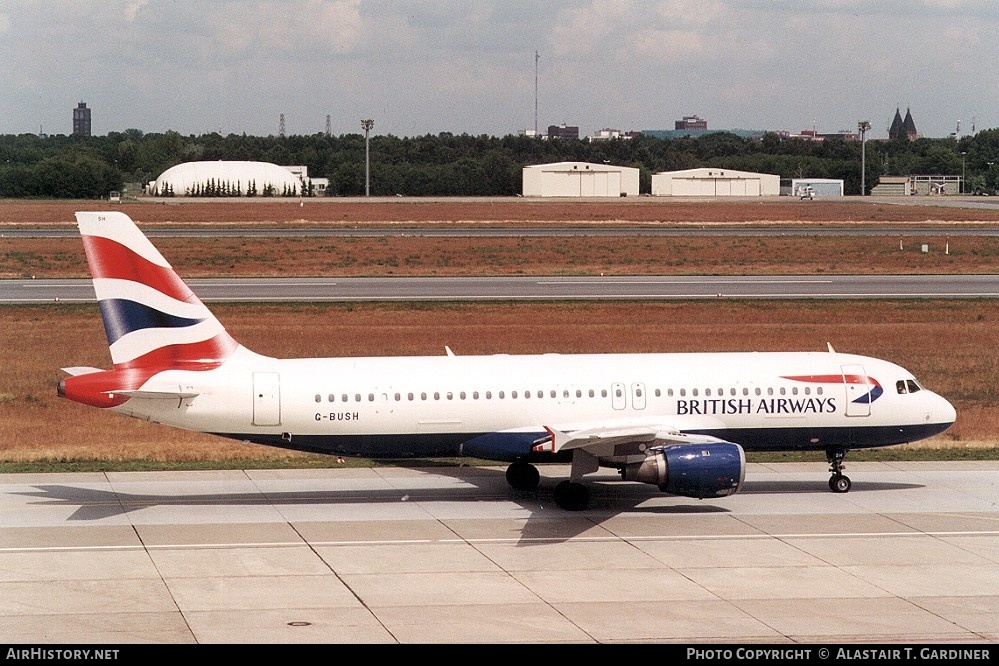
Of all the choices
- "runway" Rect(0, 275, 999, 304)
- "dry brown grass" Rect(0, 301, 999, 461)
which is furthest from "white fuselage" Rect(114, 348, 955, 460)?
"runway" Rect(0, 275, 999, 304)

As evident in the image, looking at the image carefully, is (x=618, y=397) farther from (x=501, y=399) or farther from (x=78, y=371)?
(x=78, y=371)

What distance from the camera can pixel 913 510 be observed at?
33.2 m

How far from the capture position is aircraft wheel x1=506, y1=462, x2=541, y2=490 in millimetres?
35500

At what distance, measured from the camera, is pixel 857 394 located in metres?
34.8

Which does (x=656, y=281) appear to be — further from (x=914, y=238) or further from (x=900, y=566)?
(x=900, y=566)

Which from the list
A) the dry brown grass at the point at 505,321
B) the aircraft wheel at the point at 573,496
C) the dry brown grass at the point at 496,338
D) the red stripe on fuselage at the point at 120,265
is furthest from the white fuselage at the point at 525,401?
the dry brown grass at the point at 496,338

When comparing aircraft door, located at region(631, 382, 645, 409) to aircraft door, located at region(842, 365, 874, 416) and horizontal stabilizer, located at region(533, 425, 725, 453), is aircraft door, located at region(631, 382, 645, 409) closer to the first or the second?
horizontal stabilizer, located at region(533, 425, 725, 453)

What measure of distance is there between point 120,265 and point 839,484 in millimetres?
19825

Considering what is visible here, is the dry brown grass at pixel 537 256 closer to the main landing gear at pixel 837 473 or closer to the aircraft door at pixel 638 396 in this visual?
the main landing gear at pixel 837 473

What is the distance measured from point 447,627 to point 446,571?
421 centimetres

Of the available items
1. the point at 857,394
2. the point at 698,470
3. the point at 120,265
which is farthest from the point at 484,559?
the point at 857,394

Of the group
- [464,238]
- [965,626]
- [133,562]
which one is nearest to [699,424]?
[965,626]

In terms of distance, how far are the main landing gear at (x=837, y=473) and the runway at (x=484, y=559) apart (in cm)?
62

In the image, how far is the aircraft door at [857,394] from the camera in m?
34.8
